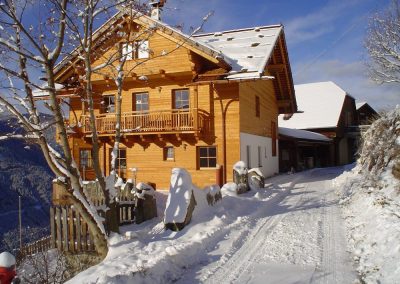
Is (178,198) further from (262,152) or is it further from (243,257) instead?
(262,152)

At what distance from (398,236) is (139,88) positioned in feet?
50.8

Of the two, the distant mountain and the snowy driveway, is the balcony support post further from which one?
the distant mountain

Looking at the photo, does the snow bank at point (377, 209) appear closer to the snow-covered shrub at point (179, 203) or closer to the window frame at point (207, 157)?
the snow-covered shrub at point (179, 203)

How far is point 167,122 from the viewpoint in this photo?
57.7ft

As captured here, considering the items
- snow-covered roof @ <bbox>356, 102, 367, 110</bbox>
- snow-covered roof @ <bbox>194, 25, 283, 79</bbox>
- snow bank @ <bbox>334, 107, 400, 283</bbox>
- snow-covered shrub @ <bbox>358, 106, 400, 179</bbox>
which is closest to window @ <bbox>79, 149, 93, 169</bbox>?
snow-covered roof @ <bbox>194, 25, 283, 79</bbox>

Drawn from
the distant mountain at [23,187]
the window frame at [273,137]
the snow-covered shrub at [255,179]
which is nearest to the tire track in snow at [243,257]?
the snow-covered shrub at [255,179]

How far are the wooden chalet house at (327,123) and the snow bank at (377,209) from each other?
16944mm

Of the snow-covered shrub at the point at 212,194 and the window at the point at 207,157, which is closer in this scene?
the snow-covered shrub at the point at 212,194

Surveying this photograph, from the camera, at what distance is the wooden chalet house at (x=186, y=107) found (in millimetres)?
17078

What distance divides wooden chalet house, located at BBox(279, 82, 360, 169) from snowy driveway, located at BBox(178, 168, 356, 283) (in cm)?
2057

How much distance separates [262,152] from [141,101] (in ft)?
25.3

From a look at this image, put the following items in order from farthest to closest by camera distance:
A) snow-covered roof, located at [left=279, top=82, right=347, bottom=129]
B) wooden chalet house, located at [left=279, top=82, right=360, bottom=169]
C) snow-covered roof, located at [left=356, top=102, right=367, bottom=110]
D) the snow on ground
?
snow-covered roof, located at [left=356, top=102, right=367, bottom=110], snow-covered roof, located at [left=279, top=82, right=347, bottom=129], wooden chalet house, located at [left=279, top=82, right=360, bottom=169], the snow on ground

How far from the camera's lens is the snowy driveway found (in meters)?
5.80

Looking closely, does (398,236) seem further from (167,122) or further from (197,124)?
(167,122)
